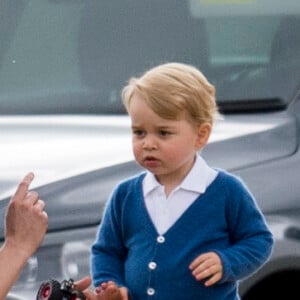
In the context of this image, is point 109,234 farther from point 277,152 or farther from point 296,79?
point 296,79

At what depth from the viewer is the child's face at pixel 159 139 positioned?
14.0ft

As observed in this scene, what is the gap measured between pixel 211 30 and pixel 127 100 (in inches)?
74.3

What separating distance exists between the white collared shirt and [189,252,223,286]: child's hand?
5.8 inches

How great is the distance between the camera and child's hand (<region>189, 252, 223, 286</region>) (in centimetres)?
421

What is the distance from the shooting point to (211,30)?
6.15m

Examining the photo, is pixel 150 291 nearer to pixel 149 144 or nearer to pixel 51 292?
pixel 51 292

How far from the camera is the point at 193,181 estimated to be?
14.2 feet

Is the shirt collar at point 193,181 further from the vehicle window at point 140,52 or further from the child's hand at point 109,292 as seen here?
the vehicle window at point 140,52

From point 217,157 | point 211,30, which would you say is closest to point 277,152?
point 217,157

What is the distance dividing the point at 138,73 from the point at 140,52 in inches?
3.8

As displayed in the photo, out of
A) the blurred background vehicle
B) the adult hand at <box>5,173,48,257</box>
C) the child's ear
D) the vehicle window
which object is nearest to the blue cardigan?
the child's ear

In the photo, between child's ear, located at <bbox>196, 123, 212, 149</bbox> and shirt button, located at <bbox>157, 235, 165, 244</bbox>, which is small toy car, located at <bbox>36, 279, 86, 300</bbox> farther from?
child's ear, located at <bbox>196, 123, 212, 149</bbox>

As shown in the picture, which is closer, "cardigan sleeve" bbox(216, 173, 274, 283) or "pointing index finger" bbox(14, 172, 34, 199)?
"pointing index finger" bbox(14, 172, 34, 199)

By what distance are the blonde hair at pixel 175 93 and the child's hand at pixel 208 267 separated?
13.4 inches
